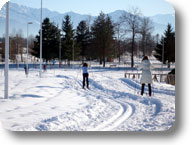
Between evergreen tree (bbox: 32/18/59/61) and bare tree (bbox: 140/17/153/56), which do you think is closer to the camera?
bare tree (bbox: 140/17/153/56)

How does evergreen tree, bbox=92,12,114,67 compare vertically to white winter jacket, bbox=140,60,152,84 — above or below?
above

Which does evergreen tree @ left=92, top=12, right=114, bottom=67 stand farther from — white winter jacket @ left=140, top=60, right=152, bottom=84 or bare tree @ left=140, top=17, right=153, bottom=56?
white winter jacket @ left=140, top=60, right=152, bottom=84

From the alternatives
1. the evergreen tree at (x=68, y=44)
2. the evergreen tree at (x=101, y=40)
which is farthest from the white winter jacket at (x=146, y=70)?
the evergreen tree at (x=68, y=44)

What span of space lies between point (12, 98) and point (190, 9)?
21.8 ft

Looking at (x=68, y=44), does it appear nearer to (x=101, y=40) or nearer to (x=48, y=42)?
(x=48, y=42)

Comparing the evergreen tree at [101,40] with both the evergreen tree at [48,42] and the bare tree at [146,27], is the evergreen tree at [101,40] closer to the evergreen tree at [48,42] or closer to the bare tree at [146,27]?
the bare tree at [146,27]

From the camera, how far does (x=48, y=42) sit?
44.5 metres

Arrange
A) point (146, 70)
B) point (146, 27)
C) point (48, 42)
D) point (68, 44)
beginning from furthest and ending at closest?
point (68, 44)
point (48, 42)
point (146, 27)
point (146, 70)

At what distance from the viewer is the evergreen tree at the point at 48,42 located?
144 ft

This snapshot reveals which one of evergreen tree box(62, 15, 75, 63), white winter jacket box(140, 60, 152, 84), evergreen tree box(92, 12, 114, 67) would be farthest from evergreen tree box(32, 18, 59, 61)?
white winter jacket box(140, 60, 152, 84)

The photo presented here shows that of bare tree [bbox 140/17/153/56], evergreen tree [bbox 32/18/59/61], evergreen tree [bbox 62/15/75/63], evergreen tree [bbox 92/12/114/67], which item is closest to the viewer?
bare tree [bbox 140/17/153/56]

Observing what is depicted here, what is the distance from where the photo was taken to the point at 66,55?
4628 cm

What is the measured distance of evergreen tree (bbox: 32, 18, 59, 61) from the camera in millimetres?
44031

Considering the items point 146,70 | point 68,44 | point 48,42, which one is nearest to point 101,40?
point 68,44
